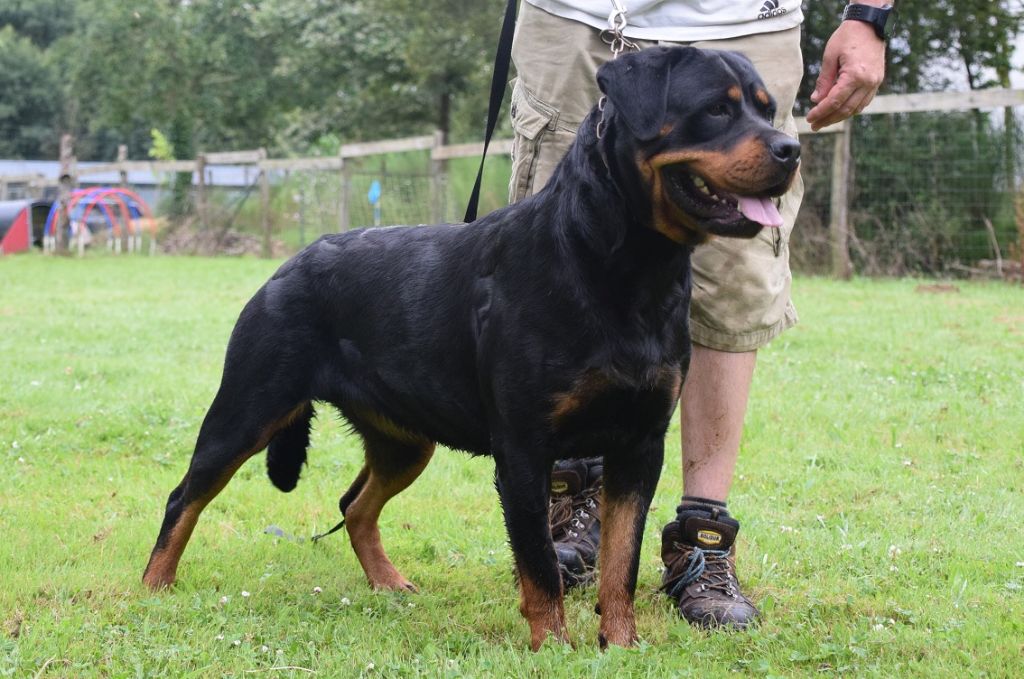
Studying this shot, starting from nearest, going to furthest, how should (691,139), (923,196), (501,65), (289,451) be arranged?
(691,139), (289,451), (501,65), (923,196)

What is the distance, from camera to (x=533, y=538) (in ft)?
9.56

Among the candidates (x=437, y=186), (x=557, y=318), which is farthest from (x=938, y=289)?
(x=557, y=318)

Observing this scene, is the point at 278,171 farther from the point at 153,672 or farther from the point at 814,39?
the point at 153,672

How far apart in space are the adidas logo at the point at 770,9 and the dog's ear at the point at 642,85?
678 millimetres

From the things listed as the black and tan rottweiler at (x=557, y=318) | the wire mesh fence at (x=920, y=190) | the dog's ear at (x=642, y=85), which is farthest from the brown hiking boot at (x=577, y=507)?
the wire mesh fence at (x=920, y=190)

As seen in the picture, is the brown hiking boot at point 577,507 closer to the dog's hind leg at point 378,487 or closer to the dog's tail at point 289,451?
the dog's hind leg at point 378,487

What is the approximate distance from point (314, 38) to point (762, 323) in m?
29.4

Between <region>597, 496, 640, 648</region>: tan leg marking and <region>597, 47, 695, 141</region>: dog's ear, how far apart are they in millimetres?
1047

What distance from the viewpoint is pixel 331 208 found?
72.0 feet

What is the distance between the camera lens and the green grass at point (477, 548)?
9.66ft

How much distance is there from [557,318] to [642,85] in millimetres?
613

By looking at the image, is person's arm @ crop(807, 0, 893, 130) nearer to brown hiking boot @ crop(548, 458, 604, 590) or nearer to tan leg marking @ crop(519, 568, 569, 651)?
brown hiking boot @ crop(548, 458, 604, 590)

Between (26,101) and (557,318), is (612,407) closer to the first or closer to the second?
(557,318)

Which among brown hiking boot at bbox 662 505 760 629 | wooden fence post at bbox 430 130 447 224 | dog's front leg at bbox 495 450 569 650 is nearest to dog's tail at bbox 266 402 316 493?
dog's front leg at bbox 495 450 569 650
